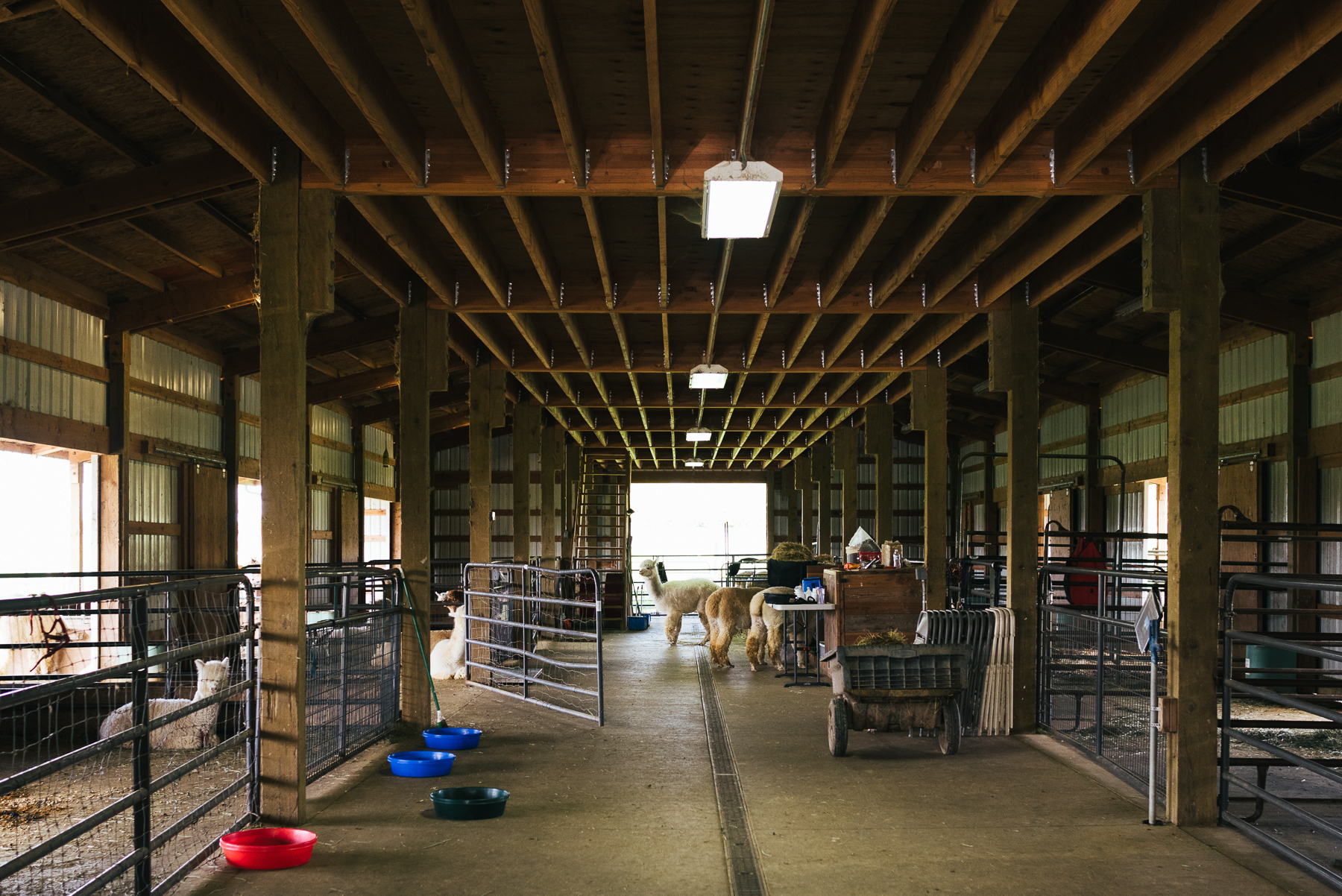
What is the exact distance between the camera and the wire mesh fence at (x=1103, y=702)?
25.1 ft

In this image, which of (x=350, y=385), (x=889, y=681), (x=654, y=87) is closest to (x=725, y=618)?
(x=889, y=681)

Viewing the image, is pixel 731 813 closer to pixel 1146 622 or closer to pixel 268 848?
pixel 268 848

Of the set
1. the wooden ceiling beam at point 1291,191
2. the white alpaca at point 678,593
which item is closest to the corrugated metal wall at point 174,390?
the white alpaca at point 678,593

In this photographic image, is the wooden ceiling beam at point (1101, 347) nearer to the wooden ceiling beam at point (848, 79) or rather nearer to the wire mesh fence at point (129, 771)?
the wooden ceiling beam at point (848, 79)

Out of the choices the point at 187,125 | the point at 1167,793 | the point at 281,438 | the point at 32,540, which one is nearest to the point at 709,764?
the point at 1167,793

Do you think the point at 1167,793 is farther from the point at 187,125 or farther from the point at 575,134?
the point at 187,125

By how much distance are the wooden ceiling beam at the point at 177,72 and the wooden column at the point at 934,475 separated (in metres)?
8.14

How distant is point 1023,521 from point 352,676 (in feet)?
19.6

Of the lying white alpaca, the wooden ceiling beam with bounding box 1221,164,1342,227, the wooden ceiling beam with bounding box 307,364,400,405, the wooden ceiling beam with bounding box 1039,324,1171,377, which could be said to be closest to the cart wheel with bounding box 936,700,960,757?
the wooden ceiling beam with bounding box 1221,164,1342,227

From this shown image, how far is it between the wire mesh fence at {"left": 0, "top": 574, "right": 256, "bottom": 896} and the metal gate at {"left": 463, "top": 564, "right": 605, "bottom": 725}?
2.76 meters

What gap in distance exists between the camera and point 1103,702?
8.73 meters

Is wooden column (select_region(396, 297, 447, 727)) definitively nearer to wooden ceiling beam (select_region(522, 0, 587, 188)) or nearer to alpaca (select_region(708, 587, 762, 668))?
wooden ceiling beam (select_region(522, 0, 587, 188))

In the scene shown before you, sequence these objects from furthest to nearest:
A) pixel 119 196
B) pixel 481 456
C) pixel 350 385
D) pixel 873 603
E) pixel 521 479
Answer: pixel 350 385
pixel 521 479
pixel 481 456
pixel 873 603
pixel 119 196

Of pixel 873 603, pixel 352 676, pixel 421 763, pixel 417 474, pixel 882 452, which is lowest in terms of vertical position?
pixel 421 763
